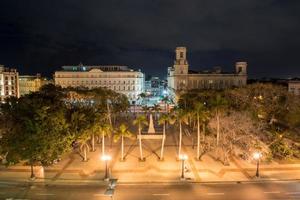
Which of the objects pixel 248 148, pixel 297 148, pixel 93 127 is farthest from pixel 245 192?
pixel 93 127

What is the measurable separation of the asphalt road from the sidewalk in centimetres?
162

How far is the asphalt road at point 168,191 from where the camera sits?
84.9 ft

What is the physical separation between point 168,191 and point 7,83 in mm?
112617

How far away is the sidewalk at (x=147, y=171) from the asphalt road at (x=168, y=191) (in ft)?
5.32

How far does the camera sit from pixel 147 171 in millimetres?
33531

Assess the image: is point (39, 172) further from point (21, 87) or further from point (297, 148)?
point (21, 87)

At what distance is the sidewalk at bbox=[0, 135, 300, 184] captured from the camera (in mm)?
30828

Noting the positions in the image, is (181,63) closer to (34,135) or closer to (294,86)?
(294,86)

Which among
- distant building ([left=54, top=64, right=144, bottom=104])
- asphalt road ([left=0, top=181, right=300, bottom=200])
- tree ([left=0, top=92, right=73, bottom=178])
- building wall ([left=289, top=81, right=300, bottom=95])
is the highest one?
distant building ([left=54, top=64, right=144, bottom=104])

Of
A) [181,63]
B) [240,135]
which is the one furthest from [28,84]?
[240,135]

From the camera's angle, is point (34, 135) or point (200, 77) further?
point (200, 77)

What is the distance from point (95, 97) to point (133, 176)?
170 feet

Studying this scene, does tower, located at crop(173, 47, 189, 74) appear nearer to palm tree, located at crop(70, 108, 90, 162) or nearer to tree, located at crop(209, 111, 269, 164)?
tree, located at crop(209, 111, 269, 164)

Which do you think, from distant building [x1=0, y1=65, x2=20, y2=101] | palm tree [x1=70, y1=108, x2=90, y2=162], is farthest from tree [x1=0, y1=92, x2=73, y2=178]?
distant building [x1=0, y1=65, x2=20, y2=101]
